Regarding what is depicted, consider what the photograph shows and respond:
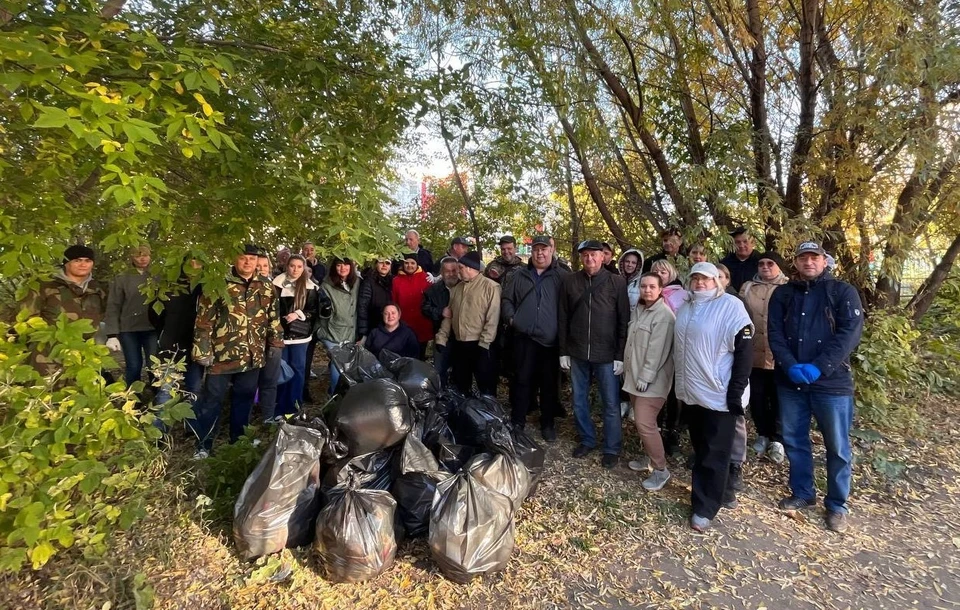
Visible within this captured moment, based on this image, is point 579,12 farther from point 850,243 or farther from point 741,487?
point 741,487

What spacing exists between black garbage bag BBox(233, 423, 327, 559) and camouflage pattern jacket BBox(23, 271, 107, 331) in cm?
206

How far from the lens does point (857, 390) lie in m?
4.97

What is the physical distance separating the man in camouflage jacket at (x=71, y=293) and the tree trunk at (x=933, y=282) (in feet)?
28.0

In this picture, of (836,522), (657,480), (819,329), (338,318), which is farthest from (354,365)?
(836,522)

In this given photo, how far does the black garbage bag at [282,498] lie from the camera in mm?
2660

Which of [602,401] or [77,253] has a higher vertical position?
[77,253]

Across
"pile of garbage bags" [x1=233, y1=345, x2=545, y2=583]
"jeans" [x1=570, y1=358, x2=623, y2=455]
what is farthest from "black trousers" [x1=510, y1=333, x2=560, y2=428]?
"pile of garbage bags" [x1=233, y1=345, x2=545, y2=583]

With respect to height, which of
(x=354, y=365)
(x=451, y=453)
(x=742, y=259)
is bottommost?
(x=451, y=453)

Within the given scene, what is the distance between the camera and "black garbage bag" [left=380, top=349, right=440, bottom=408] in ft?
12.0

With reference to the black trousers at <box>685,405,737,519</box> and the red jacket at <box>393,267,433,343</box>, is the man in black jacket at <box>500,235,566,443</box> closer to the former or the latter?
the red jacket at <box>393,267,433,343</box>

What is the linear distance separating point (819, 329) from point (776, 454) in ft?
4.73

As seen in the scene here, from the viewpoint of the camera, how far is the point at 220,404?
3.89 meters

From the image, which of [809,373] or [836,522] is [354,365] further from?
[836,522]

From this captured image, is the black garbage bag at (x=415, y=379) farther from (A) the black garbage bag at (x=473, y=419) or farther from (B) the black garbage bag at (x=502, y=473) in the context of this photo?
(B) the black garbage bag at (x=502, y=473)
